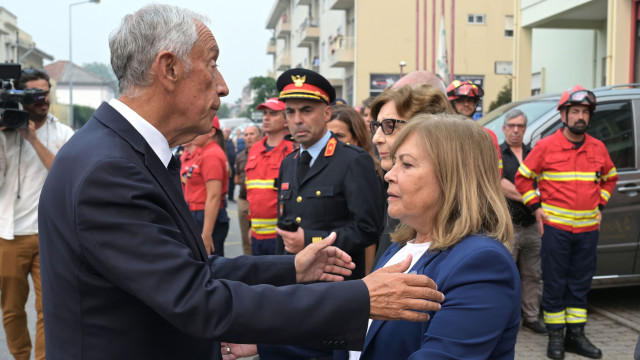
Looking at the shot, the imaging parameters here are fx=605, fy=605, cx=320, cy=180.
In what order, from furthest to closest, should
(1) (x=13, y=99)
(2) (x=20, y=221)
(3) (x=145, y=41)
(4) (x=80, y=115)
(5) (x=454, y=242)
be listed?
(4) (x=80, y=115)
(2) (x=20, y=221)
(1) (x=13, y=99)
(5) (x=454, y=242)
(3) (x=145, y=41)

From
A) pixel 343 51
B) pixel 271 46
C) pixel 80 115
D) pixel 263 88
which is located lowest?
pixel 80 115

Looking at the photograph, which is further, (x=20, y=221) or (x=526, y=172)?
(x=526, y=172)

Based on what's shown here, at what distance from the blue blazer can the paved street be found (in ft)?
11.8

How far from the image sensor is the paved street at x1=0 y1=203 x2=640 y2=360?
5219mm

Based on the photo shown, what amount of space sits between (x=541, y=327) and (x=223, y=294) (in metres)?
4.99

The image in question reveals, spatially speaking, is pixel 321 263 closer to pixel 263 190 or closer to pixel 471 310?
pixel 471 310

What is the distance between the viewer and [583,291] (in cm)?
526

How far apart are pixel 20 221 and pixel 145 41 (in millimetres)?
3222

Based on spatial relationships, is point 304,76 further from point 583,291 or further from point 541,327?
point 541,327

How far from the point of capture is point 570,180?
17.4ft

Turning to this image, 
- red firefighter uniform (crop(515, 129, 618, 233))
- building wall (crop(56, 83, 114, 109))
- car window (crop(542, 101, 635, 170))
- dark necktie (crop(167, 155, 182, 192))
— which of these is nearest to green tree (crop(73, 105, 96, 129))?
building wall (crop(56, 83, 114, 109))

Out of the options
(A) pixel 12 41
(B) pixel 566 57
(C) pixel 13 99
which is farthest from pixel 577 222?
(A) pixel 12 41

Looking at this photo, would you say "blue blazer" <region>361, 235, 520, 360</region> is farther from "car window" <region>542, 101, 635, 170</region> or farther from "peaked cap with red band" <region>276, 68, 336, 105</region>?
"car window" <region>542, 101, 635, 170</region>

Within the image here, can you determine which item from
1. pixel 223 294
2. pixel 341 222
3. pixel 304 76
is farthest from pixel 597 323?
pixel 223 294
